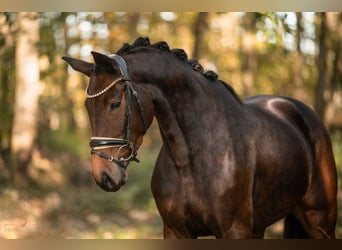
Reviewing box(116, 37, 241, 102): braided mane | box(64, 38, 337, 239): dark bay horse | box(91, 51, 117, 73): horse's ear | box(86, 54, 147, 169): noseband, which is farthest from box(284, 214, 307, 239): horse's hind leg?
box(91, 51, 117, 73): horse's ear

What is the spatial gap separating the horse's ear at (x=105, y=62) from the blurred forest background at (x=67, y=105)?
11.0 ft

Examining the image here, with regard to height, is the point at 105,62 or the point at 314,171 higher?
the point at 105,62

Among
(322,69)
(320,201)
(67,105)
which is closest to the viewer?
(320,201)

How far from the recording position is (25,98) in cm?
1232

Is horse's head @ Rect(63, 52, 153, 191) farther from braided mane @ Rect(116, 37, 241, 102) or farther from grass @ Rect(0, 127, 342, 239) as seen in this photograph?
grass @ Rect(0, 127, 342, 239)

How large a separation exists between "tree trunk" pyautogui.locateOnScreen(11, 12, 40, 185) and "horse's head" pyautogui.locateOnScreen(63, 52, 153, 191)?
872cm

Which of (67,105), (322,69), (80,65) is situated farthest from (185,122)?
(67,105)

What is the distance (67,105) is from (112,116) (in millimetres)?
14389

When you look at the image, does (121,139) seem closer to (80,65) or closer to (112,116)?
(112,116)

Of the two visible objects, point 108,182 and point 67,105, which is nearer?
point 108,182

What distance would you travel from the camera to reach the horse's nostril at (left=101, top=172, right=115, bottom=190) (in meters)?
3.49

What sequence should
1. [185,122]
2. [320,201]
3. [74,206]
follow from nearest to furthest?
[185,122], [320,201], [74,206]

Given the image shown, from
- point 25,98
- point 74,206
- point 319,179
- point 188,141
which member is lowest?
point 74,206

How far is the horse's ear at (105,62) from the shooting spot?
3479mm
